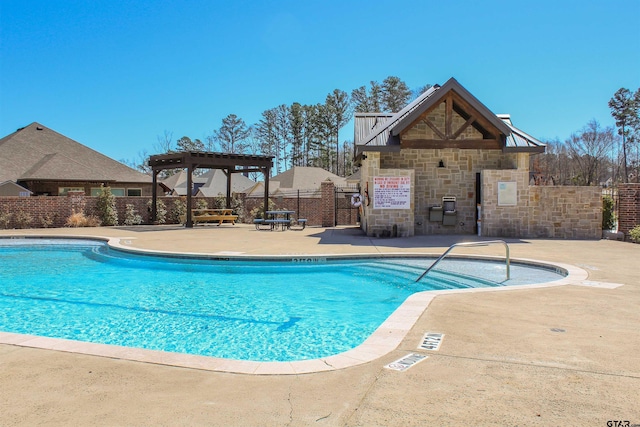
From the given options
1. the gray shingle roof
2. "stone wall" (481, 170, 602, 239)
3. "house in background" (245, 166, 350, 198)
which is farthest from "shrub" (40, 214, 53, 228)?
"house in background" (245, 166, 350, 198)

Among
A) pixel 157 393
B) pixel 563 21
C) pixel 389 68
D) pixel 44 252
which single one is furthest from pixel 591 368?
pixel 389 68

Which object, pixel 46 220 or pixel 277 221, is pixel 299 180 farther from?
pixel 46 220

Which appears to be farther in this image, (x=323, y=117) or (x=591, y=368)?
(x=323, y=117)

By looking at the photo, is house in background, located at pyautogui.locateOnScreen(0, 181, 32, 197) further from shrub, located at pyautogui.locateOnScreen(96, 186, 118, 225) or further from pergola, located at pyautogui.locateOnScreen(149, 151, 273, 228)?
pergola, located at pyautogui.locateOnScreen(149, 151, 273, 228)

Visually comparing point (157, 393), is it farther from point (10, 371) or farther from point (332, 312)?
point (332, 312)

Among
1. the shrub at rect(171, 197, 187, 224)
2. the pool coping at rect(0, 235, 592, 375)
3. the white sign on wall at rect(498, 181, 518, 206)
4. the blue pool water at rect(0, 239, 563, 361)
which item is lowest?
the blue pool water at rect(0, 239, 563, 361)

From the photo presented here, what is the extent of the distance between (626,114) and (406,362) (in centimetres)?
4893

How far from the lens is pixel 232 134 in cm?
5109

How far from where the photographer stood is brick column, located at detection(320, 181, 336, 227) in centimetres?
1892

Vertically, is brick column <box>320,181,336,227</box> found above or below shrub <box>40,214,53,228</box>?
above

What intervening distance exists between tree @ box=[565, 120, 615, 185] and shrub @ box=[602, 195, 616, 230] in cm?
3222

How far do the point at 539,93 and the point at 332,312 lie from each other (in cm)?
2667

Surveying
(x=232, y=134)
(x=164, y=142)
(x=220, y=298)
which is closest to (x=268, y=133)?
(x=232, y=134)

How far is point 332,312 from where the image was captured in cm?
622
